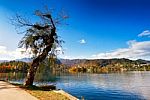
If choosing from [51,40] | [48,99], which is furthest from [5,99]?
[51,40]

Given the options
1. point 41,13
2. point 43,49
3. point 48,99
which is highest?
point 41,13

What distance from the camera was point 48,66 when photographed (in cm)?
3572

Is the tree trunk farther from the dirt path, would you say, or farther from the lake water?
the lake water

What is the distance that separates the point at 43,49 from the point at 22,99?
50.7ft

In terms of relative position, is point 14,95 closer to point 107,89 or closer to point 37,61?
point 37,61

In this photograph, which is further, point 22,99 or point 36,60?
point 36,60

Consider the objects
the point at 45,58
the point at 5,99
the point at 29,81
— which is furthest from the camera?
the point at 45,58

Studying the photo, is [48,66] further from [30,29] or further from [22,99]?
[22,99]

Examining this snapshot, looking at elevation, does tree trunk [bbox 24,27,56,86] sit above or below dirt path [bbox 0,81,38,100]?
above

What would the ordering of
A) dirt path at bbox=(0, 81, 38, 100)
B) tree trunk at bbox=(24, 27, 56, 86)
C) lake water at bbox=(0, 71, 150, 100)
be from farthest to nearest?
lake water at bbox=(0, 71, 150, 100) → tree trunk at bbox=(24, 27, 56, 86) → dirt path at bbox=(0, 81, 38, 100)

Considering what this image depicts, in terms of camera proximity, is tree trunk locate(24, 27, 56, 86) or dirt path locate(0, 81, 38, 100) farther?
tree trunk locate(24, 27, 56, 86)

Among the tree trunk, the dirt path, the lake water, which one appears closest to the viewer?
the dirt path

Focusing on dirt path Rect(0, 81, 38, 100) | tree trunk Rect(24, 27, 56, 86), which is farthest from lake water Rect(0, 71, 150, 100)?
dirt path Rect(0, 81, 38, 100)

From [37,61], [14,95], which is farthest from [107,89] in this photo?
[14,95]
